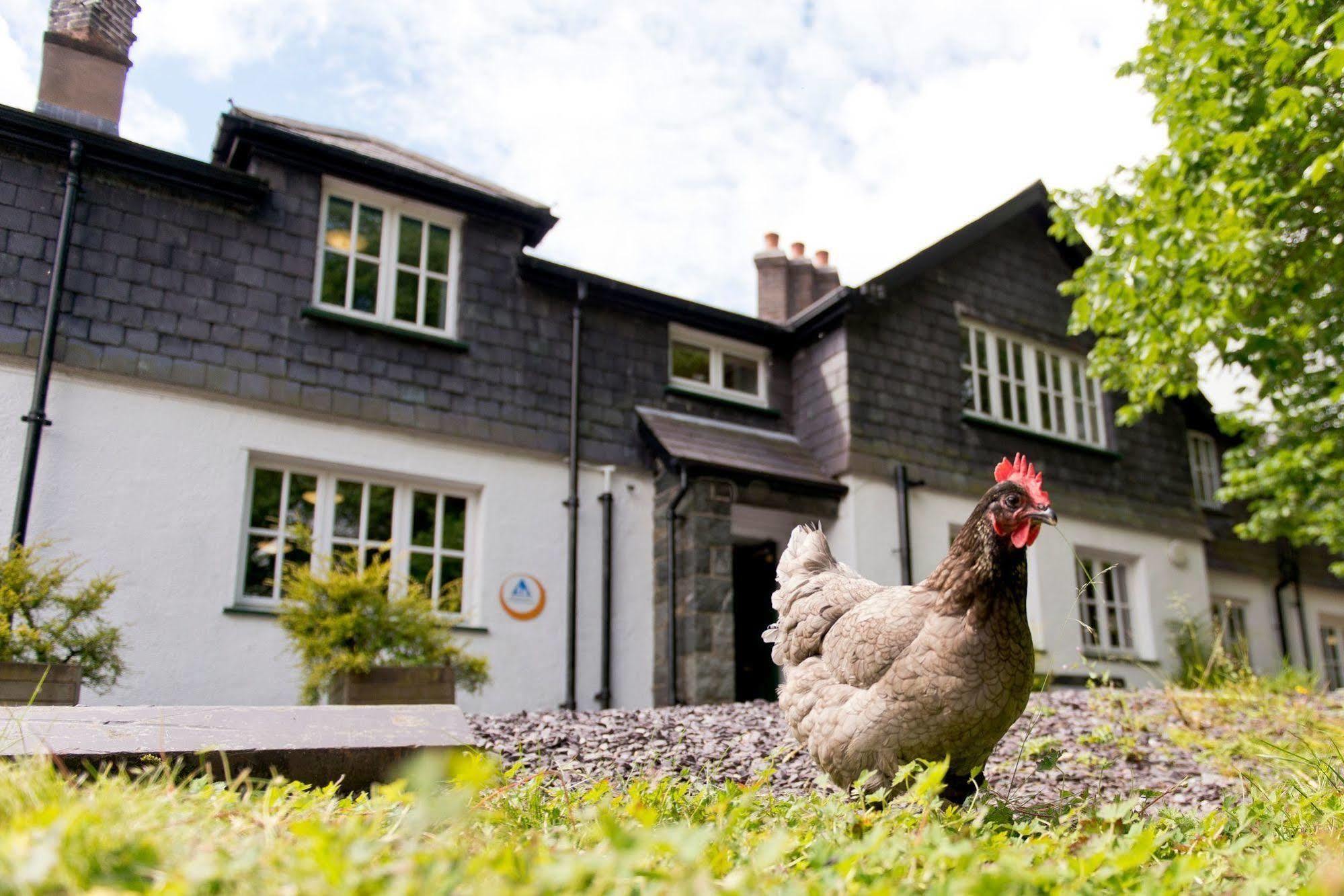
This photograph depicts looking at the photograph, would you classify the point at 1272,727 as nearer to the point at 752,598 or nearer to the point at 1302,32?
the point at 1302,32

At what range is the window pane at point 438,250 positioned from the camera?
11.1 m

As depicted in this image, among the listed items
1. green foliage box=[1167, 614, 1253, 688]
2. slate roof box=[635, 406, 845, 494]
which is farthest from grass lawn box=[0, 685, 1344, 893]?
green foliage box=[1167, 614, 1253, 688]

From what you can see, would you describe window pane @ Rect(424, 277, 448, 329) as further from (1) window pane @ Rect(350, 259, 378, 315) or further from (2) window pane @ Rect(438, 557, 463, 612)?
(2) window pane @ Rect(438, 557, 463, 612)

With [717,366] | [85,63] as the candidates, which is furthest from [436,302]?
[85,63]

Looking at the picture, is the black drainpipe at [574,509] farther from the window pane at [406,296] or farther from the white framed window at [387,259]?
the window pane at [406,296]

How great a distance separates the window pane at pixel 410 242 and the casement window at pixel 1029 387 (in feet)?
24.2

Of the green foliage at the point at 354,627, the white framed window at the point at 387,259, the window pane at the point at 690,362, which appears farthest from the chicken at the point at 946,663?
the window pane at the point at 690,362

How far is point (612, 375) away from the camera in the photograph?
11.8m

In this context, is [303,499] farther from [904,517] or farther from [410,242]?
[904,517]

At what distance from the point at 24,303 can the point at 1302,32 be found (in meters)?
10.8

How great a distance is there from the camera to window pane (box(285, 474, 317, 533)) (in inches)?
379

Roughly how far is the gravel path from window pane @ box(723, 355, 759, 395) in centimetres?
619

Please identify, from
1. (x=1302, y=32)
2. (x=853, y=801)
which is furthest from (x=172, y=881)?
(x=1302, y=32)

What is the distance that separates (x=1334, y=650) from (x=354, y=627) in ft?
63.2
